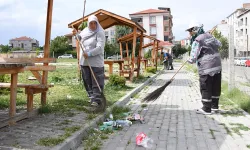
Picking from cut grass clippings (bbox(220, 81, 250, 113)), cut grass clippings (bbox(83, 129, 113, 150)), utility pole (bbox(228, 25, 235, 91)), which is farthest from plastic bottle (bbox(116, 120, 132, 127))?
utility pole (bbox(228, 25, 235, 91))

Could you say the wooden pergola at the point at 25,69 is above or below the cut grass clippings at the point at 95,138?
above

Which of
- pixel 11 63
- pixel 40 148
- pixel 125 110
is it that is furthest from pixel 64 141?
pixel 125 110

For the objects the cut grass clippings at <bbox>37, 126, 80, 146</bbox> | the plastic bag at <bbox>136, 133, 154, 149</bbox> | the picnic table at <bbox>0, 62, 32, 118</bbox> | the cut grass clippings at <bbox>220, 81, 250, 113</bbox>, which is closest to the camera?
the cut grass clippings at <bbox>37, 126, 80, 146</bbox>

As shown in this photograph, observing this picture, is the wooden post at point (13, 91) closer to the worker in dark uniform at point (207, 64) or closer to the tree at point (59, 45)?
the worker in dark uniform at point (207, 64)

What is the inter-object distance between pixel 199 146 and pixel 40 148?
7.26ft

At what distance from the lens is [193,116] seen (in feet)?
22.4

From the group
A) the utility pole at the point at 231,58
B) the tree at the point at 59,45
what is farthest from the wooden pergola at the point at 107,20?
the tree at the point at 59,45

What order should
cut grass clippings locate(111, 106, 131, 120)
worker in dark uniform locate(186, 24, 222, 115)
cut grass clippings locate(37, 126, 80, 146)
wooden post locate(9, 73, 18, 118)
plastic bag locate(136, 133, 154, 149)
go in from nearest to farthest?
cut grass clippings locate(37, 126, 80, 146) → plastic bag locate(136, 133, 154, 149) → wooden post locate(9, 73, 18, 118) → cut grass clippings locate(111, 106, 131, 120) → worker in dark uniform locate(186, 24, 222, 115)

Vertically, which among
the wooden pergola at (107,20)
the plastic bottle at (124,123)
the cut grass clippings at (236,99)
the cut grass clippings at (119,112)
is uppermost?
the wooden pergola at (107,20)

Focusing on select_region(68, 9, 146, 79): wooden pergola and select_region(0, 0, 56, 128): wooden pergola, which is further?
select_region(68, 9, 146, 79): wooden pergola

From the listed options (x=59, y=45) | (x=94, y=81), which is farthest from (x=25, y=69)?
(x=59, y=45)

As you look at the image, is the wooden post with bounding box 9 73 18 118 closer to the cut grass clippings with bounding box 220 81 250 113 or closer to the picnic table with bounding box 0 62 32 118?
the picnic table with bounding box 0 62 32 118

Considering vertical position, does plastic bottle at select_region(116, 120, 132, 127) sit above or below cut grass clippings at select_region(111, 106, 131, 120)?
below

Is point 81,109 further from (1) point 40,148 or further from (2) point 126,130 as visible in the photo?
(1) point 40,148
